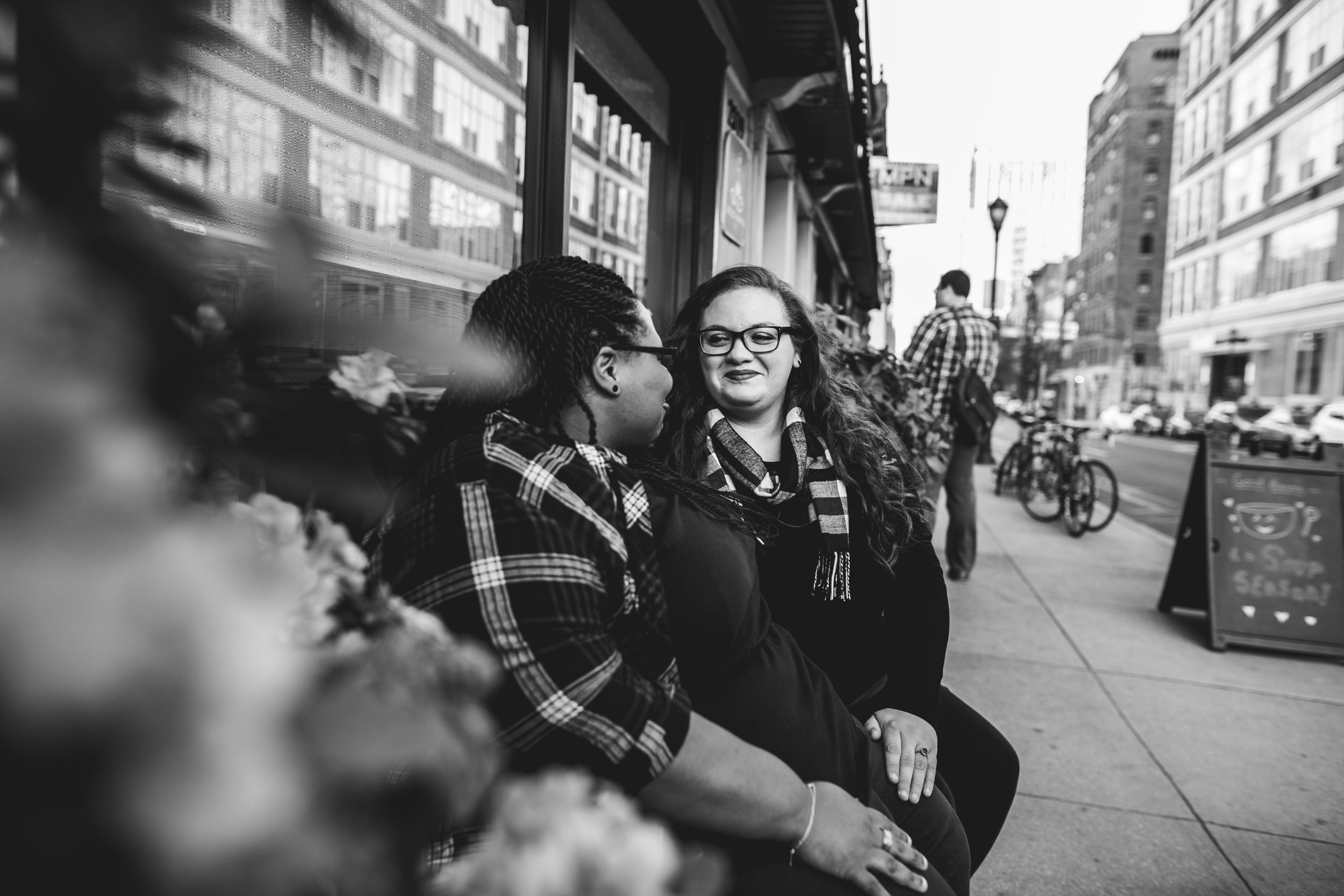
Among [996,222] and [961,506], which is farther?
[996,222]

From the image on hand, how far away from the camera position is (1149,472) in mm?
16766

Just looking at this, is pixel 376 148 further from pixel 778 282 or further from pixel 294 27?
pixel 294 27

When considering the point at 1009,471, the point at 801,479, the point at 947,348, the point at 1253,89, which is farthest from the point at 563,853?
the point at 1253,89

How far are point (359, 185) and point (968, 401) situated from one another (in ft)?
14.8

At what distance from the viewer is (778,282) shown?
2426 mm

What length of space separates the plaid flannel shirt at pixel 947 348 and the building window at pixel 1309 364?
35.2m

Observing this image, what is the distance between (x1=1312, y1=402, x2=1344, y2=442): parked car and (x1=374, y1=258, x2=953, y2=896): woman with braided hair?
912 inches

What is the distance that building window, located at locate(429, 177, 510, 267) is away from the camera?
253cm

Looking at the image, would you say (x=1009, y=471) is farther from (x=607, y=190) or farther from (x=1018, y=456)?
(x=607, y=190)

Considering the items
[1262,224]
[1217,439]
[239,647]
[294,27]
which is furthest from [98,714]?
[1262,224]

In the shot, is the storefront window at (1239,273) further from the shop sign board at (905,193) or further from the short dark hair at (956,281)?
the short dark hair at (956,281)

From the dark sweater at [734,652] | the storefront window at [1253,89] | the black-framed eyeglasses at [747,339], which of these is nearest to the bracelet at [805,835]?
the dark sweater at [734,652]

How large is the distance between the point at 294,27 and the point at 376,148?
64.9 inches

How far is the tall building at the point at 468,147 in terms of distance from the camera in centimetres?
61
